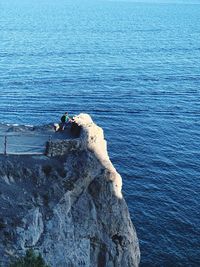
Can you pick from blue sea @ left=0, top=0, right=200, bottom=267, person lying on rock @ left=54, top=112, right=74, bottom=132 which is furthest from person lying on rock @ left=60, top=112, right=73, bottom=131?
blue sea @ left=0, top=0, right=200, bottom=267

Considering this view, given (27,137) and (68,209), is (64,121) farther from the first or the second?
(68,209)

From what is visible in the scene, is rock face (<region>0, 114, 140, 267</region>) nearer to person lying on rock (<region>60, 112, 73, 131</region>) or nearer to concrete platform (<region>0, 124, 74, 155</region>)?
concrete platform (<region>0, 124, 74, 155</region>)

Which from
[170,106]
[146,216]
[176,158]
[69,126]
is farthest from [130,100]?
[69,126]

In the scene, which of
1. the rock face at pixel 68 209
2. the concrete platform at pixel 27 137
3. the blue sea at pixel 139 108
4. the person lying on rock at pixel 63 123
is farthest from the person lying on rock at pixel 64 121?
the blue sea at pixel 139 108

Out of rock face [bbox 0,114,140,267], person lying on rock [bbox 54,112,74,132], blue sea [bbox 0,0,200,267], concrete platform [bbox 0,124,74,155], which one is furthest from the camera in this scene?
blue sea [bbox 0,0,200,267]

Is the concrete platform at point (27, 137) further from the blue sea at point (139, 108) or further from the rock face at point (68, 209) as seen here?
the blue sea at point (139, 108)
